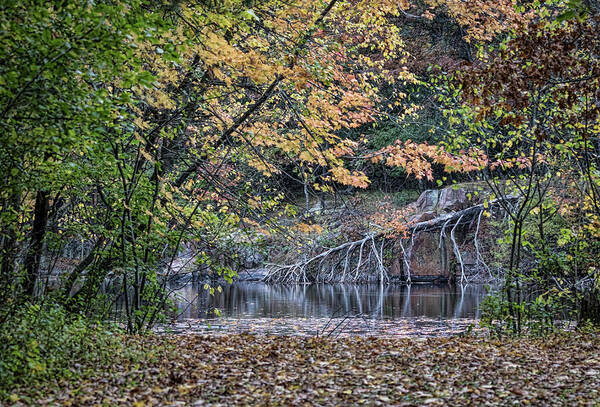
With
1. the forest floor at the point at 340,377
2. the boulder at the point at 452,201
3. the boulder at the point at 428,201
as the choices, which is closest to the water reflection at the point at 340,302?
the boulder at the point at 452,201

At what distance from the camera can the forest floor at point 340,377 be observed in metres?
4.20

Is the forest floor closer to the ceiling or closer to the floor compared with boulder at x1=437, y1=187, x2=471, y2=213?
closer to the floor

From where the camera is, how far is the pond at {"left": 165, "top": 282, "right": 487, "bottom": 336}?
35.6 feet

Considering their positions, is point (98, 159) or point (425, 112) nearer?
point (98, 159)

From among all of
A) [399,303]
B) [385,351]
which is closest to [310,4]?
[385,351]

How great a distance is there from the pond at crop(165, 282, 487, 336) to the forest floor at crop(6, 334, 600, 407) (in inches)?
58.9

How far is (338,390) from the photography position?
4562mm

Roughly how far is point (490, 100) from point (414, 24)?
19235mm

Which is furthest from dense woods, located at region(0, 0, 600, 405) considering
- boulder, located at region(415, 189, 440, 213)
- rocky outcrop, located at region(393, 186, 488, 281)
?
boulder, located at region(415, 189, 440, 213)

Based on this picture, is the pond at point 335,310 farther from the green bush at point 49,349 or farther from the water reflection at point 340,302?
the green bush at point 49,349

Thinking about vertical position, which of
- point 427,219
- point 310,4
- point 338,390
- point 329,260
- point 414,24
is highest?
point 414,24

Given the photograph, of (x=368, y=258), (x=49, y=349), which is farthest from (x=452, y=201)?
(x=49, y=349)

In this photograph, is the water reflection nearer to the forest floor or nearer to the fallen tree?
the fallen tree

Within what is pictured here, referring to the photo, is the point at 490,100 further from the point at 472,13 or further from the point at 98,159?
the point at 472,13
